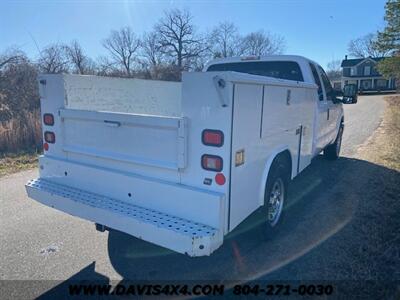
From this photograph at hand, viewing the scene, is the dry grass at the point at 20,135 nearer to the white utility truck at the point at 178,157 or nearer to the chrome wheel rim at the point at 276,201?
the white utility truck at the point at 178,157

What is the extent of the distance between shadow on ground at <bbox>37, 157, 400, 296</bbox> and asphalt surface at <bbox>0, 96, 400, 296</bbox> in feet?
0.03

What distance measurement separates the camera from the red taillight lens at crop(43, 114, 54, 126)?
12.2 feet

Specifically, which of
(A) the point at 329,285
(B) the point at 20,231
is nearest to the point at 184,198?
(A) the point at 329,285

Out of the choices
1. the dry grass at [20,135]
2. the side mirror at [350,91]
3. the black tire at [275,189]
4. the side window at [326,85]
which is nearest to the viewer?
the black tire at [275,189]

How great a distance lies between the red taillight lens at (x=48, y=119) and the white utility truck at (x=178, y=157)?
12 mm

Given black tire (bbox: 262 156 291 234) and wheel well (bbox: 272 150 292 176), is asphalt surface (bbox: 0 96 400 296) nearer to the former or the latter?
black tire (bbox: 262 156 291 234)

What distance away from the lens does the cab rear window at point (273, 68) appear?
5.55m

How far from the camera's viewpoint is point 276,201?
4.11m

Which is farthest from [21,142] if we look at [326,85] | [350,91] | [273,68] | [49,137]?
[350,91]

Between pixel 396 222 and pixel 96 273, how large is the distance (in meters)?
3.98

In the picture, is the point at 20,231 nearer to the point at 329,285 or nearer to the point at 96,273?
the point at 96,273

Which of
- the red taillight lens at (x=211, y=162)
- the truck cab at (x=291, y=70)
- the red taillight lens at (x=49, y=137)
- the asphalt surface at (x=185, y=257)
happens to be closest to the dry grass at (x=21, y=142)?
the asphalt surface at (x=185, y=257)

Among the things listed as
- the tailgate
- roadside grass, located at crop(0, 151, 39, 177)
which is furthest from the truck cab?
roadside grass, located at crop(0, 151, 39, 177)

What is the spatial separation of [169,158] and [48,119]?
1.70 m
